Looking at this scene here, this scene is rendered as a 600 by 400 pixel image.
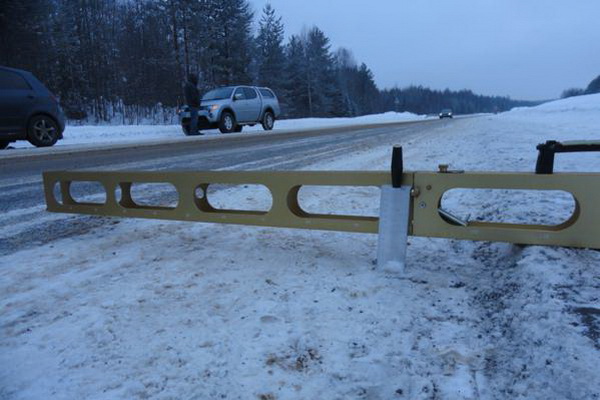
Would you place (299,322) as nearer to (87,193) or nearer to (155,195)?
(155,195)

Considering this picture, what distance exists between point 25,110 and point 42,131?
2.20ft

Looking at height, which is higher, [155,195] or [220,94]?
[220,94]

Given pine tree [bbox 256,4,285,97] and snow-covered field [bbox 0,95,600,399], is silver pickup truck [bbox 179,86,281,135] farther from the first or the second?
pine tree [bbox 256,4,285,97]

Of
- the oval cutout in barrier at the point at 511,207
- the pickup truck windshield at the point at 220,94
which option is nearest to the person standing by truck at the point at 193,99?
the pickup truck windshield at the point at 220,94

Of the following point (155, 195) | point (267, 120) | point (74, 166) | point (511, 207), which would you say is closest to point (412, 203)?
point (511, 207)

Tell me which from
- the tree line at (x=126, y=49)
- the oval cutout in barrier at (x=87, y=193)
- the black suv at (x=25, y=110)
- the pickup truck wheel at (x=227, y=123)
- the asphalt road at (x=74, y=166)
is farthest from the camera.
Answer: the tree line at (x=126, y=49)

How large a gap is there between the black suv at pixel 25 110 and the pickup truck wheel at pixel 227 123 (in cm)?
588

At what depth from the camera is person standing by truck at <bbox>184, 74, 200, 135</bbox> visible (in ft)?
44.2

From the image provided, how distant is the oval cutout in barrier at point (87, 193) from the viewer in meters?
4.20

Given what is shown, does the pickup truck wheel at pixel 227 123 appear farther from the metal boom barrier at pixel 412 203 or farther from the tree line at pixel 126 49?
the tree line at pixel 126 49

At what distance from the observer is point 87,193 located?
4.59 m

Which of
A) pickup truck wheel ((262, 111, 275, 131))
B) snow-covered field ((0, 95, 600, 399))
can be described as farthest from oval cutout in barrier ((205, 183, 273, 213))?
pickup truck wheel ((262, 111, 275, 131))

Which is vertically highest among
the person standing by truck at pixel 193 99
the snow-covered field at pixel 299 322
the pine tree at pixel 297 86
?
the pine tree at pixel 297 86

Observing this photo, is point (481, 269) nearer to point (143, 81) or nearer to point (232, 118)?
point (232, 118)
